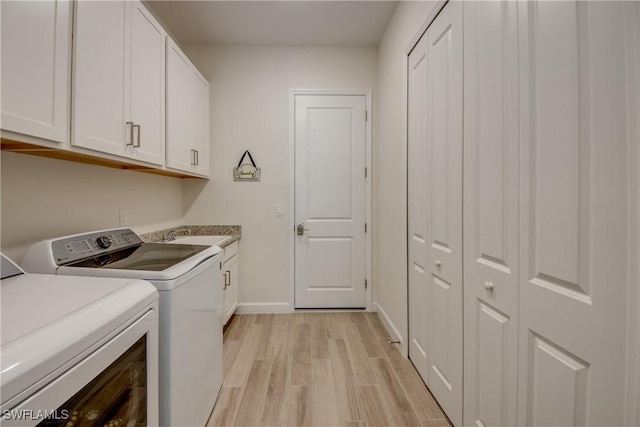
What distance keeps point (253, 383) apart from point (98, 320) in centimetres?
140

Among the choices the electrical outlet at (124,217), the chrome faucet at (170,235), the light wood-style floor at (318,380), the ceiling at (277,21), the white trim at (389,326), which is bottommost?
the light wood-style floor at (318,380)

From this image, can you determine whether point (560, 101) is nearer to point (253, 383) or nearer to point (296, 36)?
point (253, 383)

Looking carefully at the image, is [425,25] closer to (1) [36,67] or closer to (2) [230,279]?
(1) [36,67]

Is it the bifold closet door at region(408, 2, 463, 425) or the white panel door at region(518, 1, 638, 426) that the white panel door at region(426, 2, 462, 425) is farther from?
the white panel door at region(518, 1, 638, 426)

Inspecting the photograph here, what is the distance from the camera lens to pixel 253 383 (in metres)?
1.84

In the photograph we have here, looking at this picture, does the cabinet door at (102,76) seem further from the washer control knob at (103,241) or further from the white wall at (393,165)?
the white wall at (393,165)

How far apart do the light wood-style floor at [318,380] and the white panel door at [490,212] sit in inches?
19.4

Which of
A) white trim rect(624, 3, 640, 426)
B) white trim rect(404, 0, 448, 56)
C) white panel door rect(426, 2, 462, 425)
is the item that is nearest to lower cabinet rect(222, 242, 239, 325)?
white panel door rect(426, 2, 462, 425)

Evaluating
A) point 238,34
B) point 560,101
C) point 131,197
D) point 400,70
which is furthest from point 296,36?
point 560,101

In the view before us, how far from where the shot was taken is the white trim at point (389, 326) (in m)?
2.32

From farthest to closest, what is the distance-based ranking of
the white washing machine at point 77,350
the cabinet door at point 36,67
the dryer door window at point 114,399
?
the cabinet door at point 36,67 < the dryer door window at point 114,399 < the white washing machine at point 77,350

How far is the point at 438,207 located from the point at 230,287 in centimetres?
201

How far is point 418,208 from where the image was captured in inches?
76.6

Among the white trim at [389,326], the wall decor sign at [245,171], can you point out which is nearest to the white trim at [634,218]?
the white trim at [389,326]
